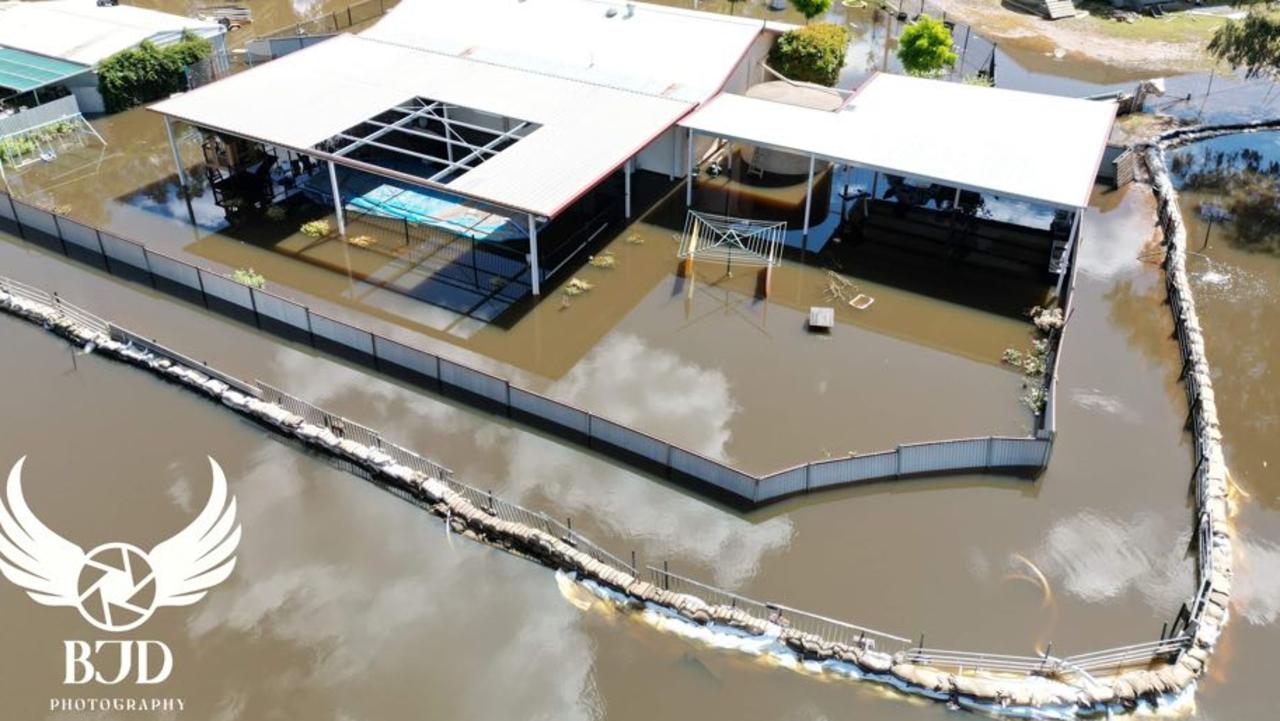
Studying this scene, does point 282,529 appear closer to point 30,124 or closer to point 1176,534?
point 1176,534

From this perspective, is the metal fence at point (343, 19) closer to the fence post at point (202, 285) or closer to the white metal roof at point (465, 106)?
the white metal roof at point (465, 106)

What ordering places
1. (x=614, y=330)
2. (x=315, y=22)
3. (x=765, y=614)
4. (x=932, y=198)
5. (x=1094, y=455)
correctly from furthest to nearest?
(x=315, y=22), (x=932, y=198), (x=614, y=330), (x=1094, y=455), (x=765, y=614)

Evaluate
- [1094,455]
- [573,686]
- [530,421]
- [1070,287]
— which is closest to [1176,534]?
→ [1094,455]

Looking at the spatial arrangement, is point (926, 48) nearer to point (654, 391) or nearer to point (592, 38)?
point (592, 38)

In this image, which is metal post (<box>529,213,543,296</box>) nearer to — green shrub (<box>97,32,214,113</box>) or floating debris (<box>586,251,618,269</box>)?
floating debris (<box>586,251,618,269</box>)

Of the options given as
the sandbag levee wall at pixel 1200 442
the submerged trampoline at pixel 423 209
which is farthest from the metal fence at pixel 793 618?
the submerged trampoline at pixel 423 209

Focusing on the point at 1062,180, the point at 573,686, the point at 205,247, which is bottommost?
the point at 573,686
